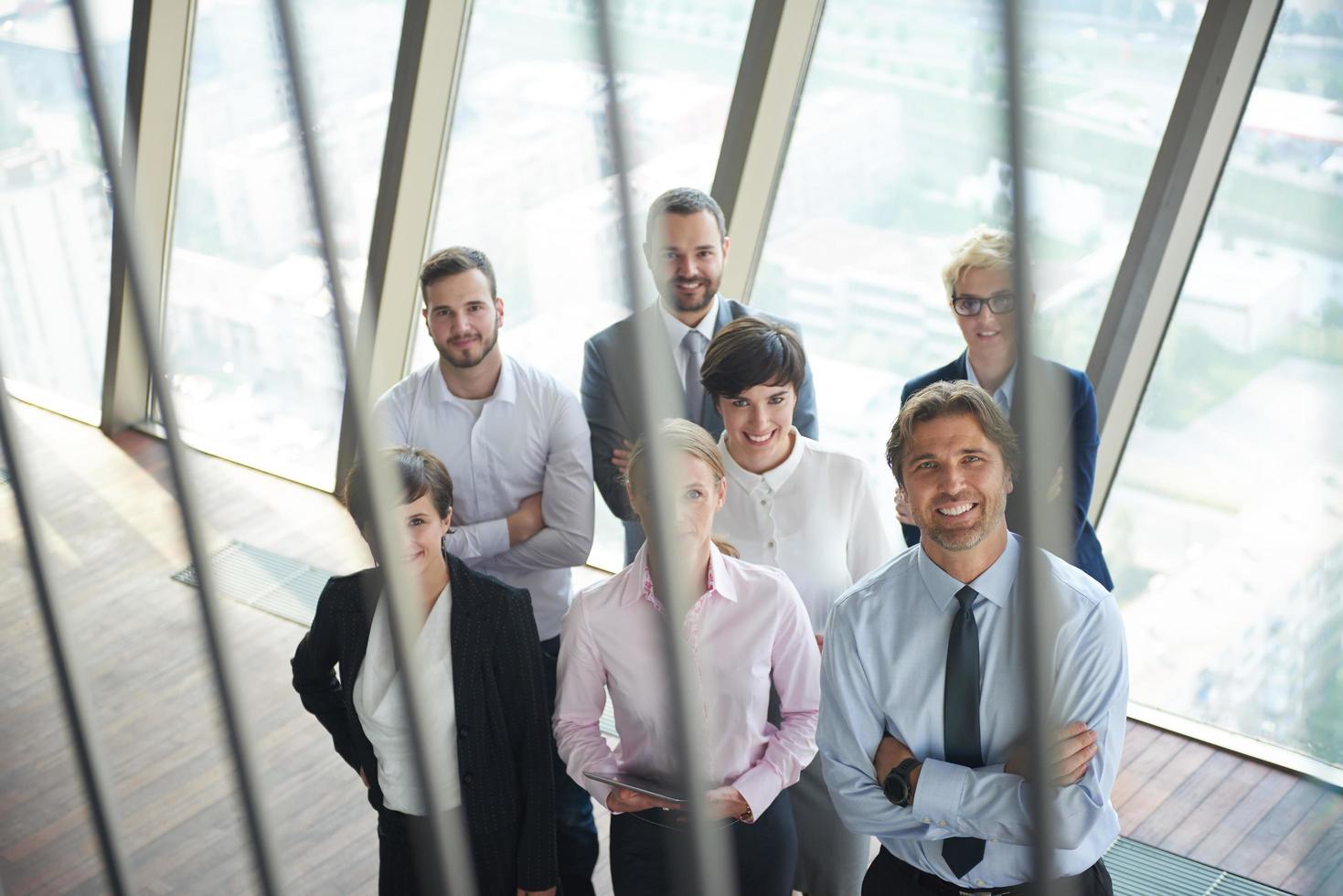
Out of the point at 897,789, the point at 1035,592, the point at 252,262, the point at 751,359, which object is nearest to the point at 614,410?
the point at 751,359

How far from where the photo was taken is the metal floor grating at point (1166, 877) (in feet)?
10.8

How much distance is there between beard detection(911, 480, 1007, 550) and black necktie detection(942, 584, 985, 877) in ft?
0.27

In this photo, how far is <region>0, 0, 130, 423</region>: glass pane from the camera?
6.27 meters

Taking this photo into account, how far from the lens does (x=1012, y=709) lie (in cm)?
194

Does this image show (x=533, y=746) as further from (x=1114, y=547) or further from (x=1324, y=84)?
(x=1324, y=84)

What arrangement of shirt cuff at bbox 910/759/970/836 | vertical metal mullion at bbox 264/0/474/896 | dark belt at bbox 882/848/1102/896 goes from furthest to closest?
1. dark belt at bbox 882/848/1102/896
2. shirt cuff at bbox 910/759/970/836
3. vertical metal mullion at bbox 264/0/474/896

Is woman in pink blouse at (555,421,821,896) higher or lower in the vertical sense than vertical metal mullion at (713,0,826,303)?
lower

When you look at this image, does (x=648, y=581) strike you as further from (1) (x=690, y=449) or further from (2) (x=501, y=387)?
(2) (x=501, y=387)

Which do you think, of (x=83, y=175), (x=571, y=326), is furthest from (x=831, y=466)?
(x=83, y=175)

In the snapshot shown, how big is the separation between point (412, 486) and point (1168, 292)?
7.70ft

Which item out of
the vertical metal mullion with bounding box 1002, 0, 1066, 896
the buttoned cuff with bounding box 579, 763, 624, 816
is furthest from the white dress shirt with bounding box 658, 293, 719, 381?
the vertical metal mullion with bounding box 1002, 0, 1066, 896

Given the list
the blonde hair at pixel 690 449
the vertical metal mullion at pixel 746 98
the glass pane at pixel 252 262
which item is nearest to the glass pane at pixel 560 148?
the vertical metal mullion at pixel 746 98

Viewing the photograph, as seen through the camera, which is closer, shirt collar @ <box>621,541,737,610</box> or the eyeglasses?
shirt collar @ <box>621,541,737,610</box>

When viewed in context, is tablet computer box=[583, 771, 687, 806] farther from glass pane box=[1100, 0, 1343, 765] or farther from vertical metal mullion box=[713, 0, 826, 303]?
vertical metal mullion box=[713, 0, 826, 303]
